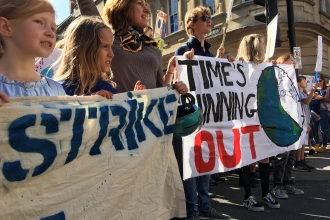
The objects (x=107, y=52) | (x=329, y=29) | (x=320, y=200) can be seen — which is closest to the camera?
(x=107, y=52)

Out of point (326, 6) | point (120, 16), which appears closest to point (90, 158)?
point (120, 16)

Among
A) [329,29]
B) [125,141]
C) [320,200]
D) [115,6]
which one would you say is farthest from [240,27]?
[125,141]

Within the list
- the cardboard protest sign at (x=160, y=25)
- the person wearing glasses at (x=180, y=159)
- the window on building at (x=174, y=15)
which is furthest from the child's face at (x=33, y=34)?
the window on building at (x=174, y=15)

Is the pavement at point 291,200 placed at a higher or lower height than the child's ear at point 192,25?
lower

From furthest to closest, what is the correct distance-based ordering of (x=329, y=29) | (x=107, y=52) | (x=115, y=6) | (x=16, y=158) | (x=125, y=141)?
(x=329, y=29), (x=115, y=6), (x=107, y=52), (x=125, y=141), (x=16, y=158)

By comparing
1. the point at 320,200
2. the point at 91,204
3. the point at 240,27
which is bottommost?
the point at 320,200

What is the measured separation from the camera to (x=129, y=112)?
208cm

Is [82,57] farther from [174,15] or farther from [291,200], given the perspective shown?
[174,15]

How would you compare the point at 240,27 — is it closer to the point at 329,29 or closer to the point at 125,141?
the point at 329,29

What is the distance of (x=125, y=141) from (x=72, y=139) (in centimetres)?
38

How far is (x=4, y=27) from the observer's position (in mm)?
1653

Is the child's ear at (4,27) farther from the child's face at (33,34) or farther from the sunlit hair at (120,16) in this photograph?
the sunlit hair at (120,16)

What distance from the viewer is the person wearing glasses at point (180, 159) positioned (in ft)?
9.93

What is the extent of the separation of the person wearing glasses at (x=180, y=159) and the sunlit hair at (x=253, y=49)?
0.39 m
